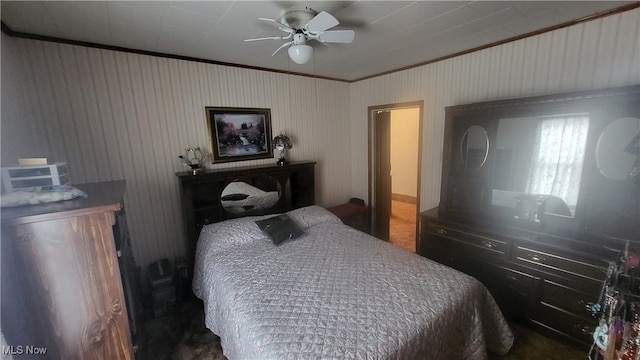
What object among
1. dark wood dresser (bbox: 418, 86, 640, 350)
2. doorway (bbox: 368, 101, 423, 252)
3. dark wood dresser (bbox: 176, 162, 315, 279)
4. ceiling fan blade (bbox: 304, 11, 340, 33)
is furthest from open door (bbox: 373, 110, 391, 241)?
ceiling fan blade (bbox: 304, 11, 340, 33)

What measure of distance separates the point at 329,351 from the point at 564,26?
3.00 meters

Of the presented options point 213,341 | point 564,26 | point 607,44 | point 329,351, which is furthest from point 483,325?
point 564,26

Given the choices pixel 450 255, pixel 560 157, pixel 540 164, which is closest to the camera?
pixel 560 157

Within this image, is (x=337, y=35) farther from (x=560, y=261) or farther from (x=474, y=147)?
(x=560, y=261)

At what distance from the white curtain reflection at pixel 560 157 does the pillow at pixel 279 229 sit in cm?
217

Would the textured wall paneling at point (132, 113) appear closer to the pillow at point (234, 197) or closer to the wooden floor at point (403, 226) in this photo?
the pillow at point (234, 197)

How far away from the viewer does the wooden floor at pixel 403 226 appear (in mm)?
4000

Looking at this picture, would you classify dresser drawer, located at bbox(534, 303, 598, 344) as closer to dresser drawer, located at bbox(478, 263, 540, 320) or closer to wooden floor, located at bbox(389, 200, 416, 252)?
dresser drawer, located at bbox(478, 263, 540, 320)

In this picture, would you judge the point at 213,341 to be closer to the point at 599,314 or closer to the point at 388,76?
the point at 599,314

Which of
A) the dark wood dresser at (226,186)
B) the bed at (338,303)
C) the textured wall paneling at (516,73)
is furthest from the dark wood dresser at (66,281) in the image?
the textured wall paneling at (516,73)

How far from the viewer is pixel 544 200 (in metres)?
2.10

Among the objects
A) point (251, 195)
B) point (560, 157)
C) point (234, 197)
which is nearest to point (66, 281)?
point (234, 197)

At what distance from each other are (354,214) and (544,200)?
6.92 feet

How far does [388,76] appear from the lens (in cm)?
343
